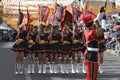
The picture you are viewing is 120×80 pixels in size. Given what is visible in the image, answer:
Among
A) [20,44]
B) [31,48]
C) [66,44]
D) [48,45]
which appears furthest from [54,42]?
[20,44]

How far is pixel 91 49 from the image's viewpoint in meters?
10.1

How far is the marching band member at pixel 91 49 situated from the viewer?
32.4 ft

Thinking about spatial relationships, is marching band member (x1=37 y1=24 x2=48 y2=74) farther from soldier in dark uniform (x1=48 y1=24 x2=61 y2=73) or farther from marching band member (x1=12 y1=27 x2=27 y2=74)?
marching band member (x1=12 y1=27 x2=27 y2=74)

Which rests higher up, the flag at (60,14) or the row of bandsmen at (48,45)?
the flag at (60,14)

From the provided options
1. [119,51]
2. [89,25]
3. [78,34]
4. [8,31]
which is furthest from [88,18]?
[8,31]

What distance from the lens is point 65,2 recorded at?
135 ft

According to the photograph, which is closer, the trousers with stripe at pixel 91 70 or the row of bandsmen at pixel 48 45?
the trousers with stripe at pixel 91 70

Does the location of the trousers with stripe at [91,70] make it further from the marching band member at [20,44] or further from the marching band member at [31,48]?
the marching band member at [31,48]

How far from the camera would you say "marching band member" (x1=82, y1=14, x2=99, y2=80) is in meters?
9.88

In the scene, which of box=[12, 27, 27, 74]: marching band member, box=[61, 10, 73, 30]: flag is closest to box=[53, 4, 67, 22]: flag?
box=[61, 10, 73, 30]: flag

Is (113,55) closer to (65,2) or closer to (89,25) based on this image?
(89,25)

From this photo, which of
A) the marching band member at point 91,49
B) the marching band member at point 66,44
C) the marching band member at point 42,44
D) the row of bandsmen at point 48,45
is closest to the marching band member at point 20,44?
the row of bandsmen at point 48,45

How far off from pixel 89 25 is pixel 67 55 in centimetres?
488

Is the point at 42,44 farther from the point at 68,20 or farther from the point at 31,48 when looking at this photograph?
the point at 68,20
